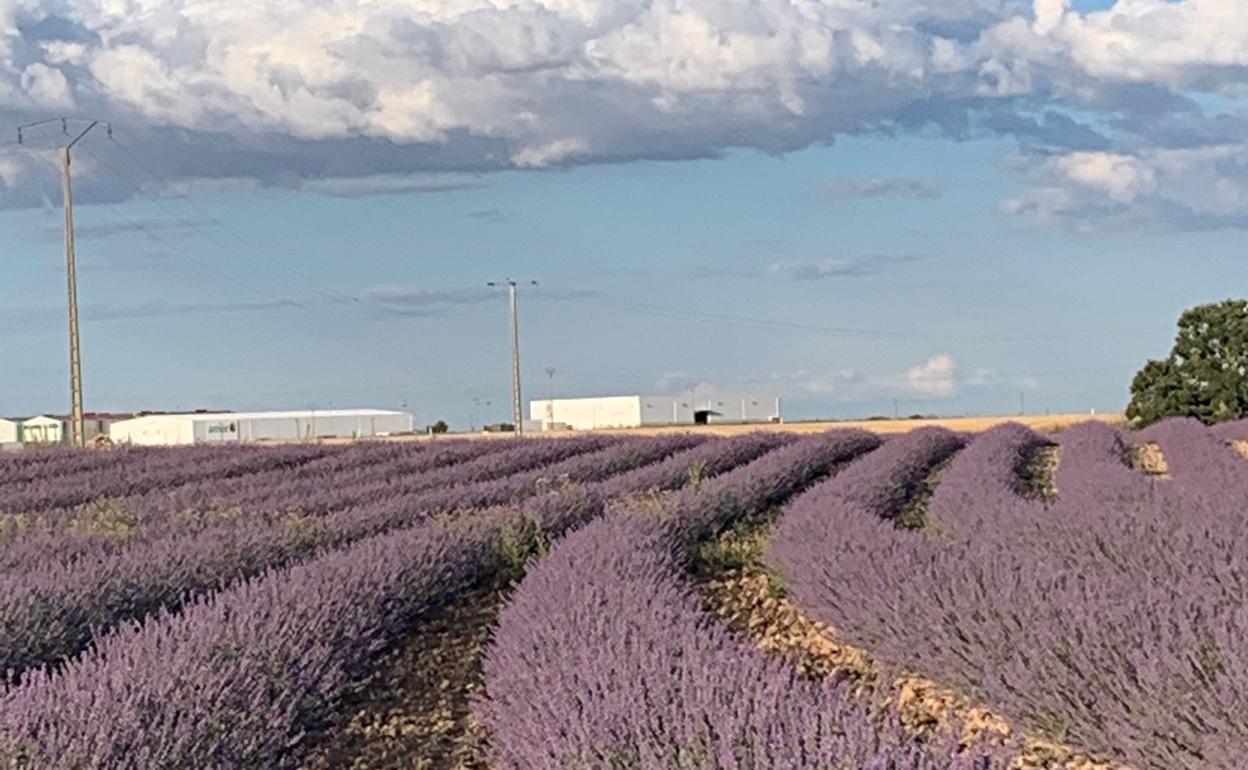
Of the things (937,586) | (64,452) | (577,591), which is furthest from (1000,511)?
(64,452)

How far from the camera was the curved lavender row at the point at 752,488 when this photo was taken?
40.8 ft

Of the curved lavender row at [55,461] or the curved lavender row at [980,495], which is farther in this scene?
the curved lavender row at [55,461]

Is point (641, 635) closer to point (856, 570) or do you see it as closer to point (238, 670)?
point (238, 670)

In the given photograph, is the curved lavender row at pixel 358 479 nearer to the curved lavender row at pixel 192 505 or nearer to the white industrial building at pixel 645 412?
the curved lavender row at pixel 192 505

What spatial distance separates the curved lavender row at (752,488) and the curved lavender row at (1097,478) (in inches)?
103

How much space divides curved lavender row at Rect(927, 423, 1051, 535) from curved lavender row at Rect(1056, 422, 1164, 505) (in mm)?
459

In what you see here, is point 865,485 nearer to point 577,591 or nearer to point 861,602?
point 861,602

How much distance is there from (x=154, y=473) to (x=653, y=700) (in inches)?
725

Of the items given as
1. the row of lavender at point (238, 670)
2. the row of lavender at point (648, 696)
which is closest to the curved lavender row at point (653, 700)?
the row of lavender at point (648, 696)

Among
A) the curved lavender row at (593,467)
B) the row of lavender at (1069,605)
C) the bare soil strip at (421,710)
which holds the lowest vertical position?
the bare soil strip at (421,710)

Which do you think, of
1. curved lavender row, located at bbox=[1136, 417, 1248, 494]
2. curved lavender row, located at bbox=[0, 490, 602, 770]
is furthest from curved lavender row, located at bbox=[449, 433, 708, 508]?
curved lavender row, located at bbox=[0, 490, 602, 770]

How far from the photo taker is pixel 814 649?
8664 mm

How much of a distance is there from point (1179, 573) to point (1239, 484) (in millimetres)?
7126

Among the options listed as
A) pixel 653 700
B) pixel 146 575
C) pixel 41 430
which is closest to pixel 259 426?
pixel 41 430
